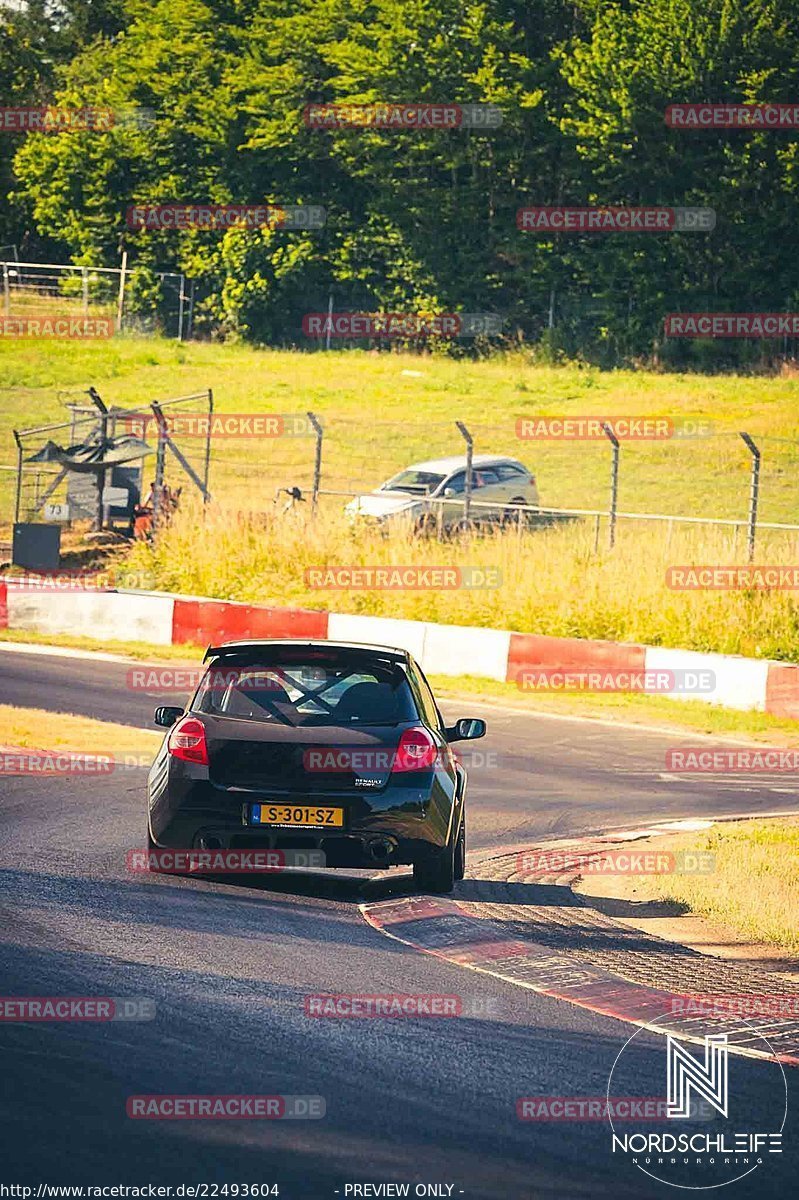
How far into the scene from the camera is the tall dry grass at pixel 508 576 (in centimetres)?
2088

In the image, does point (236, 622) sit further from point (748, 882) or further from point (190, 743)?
point (190, 743)

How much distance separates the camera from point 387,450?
39188mm

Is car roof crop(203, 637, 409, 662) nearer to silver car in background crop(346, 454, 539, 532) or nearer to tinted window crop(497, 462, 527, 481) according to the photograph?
silver car in background crop(346, 454, 539, 532)

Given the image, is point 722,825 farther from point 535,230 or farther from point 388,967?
point 535,230

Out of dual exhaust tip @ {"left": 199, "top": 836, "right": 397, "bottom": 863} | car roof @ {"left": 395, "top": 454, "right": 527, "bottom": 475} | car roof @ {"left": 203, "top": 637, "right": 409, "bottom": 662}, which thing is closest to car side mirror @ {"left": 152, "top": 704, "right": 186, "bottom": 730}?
car roof @ {"left": 203, "top": 637, "right": 409, "bottom": 662}

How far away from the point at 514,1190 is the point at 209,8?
216 feet

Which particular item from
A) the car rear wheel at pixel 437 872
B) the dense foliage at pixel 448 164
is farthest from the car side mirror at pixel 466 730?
the dense foliage at pixel 448 164

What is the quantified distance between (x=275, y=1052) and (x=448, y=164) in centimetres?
5320

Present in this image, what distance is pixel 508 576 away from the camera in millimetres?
22750

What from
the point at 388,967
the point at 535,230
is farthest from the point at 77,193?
the point at 388,967

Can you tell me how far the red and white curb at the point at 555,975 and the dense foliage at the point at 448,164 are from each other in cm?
4293

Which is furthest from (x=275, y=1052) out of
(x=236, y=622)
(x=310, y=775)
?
(x=236, y=622)

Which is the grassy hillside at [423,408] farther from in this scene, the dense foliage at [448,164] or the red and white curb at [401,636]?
the red and white curb at [401,636]

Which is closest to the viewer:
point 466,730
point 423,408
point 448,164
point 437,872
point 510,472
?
point 437,872
